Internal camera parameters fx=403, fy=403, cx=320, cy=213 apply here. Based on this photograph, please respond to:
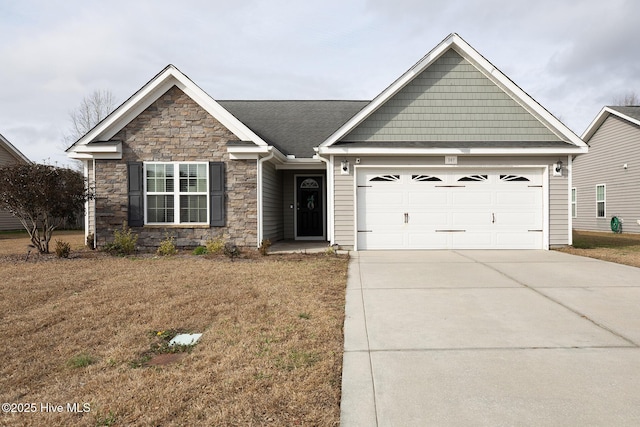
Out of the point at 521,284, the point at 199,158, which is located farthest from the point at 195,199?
the point at 521,284

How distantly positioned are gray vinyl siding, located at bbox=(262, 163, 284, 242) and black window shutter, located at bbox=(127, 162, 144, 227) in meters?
3.30

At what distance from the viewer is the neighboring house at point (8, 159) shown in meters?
21.0

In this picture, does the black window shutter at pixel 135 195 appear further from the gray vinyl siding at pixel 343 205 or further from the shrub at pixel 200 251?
the gray vinyl siding at pixel 343 205

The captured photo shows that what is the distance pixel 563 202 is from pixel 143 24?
510 inches

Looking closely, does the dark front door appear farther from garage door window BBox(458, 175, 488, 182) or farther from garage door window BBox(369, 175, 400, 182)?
garage door window BBox(458, 175, 488, 182)

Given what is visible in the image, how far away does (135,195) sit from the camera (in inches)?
432

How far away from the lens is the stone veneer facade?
11.0 meters

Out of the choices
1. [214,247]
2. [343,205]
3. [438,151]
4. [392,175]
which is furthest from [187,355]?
[438,151]

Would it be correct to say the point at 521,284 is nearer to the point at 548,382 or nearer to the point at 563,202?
the point at 548,382

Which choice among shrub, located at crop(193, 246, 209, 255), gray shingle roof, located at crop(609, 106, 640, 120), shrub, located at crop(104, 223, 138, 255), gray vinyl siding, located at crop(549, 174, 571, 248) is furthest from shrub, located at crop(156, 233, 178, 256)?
gray shingle roof, located at crop(609, 106, 640, 120)

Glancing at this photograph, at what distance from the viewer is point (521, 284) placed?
6555 millimetres

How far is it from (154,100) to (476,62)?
881 centimetres

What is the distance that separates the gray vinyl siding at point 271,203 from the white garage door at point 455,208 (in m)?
2.90

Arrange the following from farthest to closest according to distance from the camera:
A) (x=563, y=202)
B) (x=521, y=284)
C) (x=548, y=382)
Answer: (x=563, y=202) < (x=521, y=284) < (x=548, y=382)
